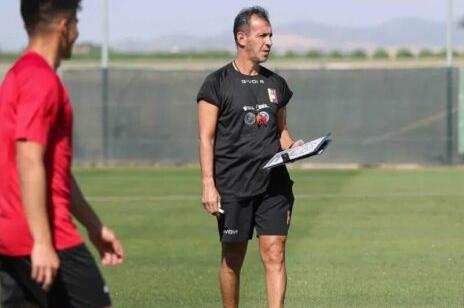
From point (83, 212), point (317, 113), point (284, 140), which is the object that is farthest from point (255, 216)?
point (317, 113)

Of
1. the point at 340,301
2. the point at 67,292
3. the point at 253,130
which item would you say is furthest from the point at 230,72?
the point at 67,292

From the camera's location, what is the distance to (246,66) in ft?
29.8

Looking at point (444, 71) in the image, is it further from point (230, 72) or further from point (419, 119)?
point (230, 72)

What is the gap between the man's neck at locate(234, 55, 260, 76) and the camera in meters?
9.07

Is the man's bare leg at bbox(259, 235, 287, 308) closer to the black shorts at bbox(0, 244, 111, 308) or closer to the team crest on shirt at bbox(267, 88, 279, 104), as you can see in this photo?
the team crest on shirt at bbox(267, 88, 279, 104)

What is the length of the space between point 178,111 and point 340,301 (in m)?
19.5

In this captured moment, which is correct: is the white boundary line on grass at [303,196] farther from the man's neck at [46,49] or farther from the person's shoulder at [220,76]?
the man's neck at [46,49]

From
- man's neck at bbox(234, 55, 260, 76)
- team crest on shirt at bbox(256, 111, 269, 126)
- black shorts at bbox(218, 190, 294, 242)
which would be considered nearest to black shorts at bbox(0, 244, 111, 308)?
black shorts at bbox(218, 190, 294, 242)

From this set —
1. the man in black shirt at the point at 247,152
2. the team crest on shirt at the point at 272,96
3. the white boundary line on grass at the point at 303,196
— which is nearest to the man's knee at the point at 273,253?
the man in black shirt at the point at 247,152

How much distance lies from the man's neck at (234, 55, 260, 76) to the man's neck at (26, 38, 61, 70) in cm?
348

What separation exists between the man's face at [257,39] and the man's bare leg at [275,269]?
124 centimetres

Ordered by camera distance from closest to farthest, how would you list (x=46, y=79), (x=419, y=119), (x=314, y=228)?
(x=46, y=79)
(x=314, y=228)
(x=419, y=119)

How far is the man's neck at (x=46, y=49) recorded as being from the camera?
223 inches

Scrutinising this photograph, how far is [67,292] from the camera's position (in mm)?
5672
